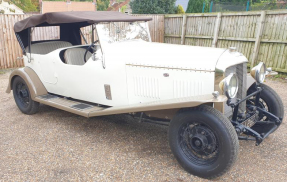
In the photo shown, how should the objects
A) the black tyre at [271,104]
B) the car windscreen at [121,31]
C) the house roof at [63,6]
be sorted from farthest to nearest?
1. the house roof at [63,6]
2. the car windscreen at [121,31]
3. the black tyre at [271,104]

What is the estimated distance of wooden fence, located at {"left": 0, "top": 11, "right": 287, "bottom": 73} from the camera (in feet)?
26.2

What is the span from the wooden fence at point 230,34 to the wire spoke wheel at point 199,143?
20.8 ft

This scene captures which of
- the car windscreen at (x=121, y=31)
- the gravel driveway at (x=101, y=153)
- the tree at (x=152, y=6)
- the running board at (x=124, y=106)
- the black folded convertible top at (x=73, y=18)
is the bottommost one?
the gravel driveway at (x=101, y=153)

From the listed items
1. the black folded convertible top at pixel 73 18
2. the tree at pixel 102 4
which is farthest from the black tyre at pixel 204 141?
the tree at pixel 102 4

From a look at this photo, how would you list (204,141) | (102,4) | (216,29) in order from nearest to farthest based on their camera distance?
(204,141) → (216,29) → (102,4)

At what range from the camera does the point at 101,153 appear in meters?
3.57

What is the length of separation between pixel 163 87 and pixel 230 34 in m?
6.83

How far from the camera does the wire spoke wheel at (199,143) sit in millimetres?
2879

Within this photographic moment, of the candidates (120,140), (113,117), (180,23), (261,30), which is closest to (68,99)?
(113,117)

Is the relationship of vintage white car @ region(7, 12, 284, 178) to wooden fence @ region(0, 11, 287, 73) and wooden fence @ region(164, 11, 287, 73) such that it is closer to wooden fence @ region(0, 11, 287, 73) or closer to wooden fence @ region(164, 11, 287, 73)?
wooden fence @ region(0, 11, 287, 73)

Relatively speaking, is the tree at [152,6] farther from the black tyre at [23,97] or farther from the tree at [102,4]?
the tree at [102,4]

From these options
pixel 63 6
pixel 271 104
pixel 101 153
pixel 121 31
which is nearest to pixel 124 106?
pixel 101 153

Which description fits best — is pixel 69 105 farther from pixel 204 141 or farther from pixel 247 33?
pixel 247 33

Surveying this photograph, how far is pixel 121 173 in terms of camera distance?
310cm
